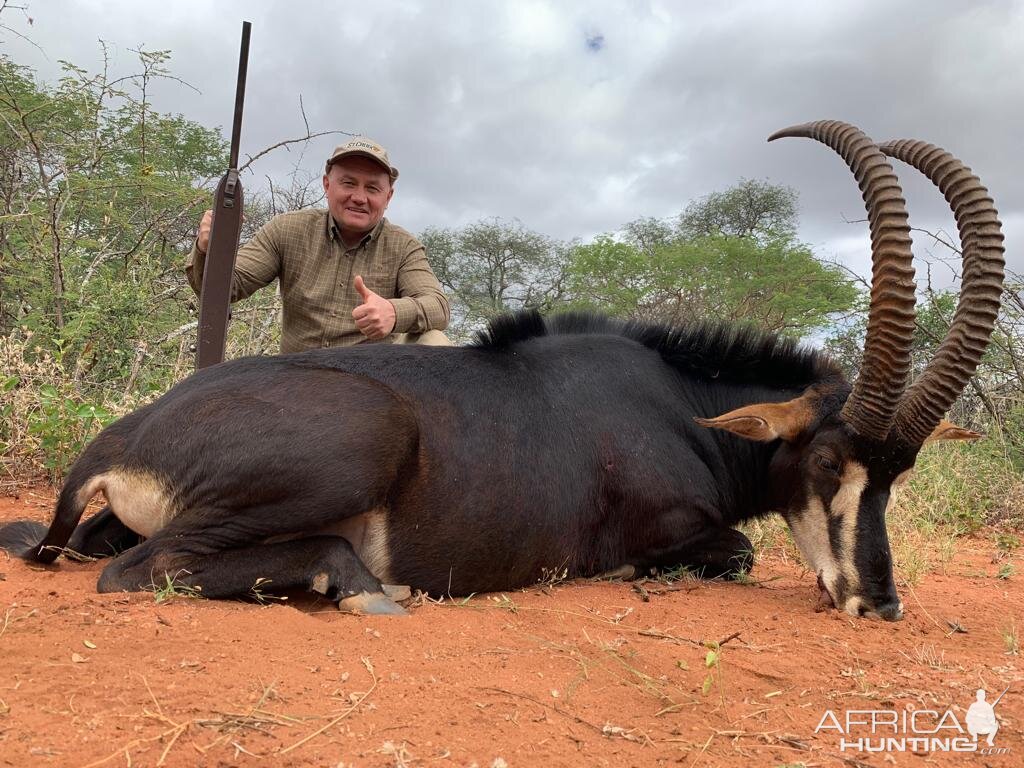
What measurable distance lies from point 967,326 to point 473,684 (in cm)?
263

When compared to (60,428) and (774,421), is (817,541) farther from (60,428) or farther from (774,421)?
(60,428)

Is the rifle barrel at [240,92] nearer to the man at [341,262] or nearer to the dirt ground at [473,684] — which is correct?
the man at [341,262]

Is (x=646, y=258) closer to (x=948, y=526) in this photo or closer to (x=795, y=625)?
(x=948, y=526)

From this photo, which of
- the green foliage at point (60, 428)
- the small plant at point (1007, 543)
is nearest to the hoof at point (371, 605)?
the green foliage at point (60, 428)

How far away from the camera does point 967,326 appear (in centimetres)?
336

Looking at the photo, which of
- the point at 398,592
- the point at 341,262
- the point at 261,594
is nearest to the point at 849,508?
the point at 398,592

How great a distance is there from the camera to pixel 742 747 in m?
1.83

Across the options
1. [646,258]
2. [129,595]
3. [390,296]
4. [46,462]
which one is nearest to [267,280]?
[390,296]

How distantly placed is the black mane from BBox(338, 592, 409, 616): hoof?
143 cm

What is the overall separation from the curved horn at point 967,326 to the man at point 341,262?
2846mm

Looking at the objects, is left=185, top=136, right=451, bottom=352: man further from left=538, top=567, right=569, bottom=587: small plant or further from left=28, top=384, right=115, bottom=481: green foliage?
left=538, top=567, right=569, bottom=587: small plant

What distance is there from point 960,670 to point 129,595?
9.03 feet

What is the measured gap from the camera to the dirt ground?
5.45ft

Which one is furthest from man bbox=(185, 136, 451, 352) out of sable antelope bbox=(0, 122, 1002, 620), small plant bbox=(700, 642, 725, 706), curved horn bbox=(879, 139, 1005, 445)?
small plant bbox=(700, 642, 725, 706)
